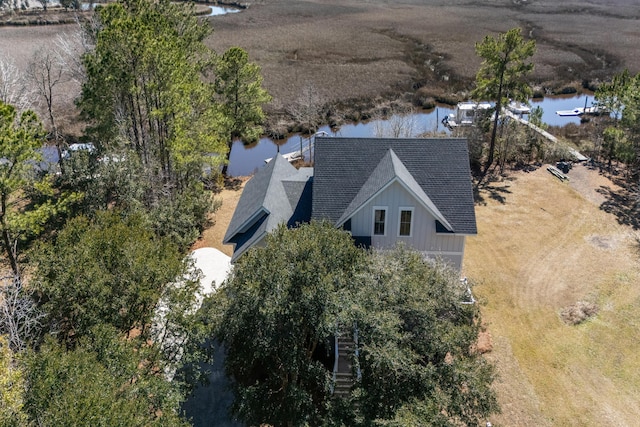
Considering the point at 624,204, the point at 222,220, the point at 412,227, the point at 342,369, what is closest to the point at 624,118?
the point at 624,204

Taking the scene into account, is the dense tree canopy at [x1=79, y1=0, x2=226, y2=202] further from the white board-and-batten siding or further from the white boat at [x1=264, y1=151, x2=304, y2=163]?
the white board-and-batten siding

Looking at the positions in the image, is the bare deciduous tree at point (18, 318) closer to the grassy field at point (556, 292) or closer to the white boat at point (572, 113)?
the grassy field at point (556, 292)

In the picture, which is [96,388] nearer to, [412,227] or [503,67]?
[412,227]

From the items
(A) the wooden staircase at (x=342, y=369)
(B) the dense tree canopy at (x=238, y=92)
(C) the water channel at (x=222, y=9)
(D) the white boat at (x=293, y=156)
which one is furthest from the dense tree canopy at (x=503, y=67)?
(C) the water channel at (x=222, y=9)

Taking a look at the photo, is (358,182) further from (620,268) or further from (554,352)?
(620,268)

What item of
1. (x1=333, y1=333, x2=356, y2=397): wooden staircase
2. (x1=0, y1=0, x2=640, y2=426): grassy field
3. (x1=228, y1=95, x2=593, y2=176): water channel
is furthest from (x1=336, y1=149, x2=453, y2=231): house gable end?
(x1=228, y1=95, x2=593, y2=176): water channel

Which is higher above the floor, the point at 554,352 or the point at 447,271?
the point at 447,271

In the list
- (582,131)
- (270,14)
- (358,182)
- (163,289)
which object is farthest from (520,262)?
(270,14)
